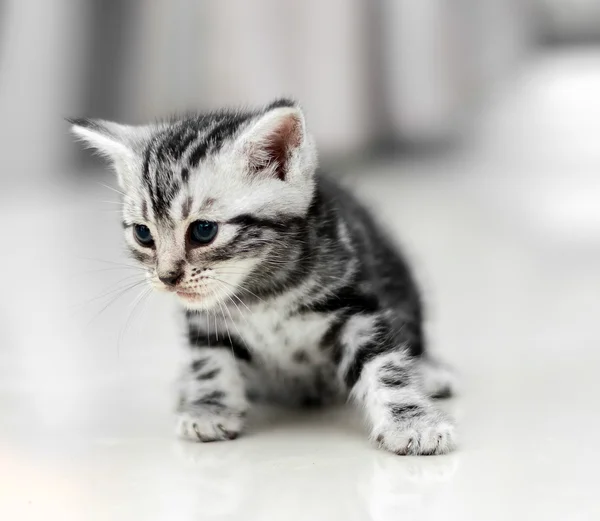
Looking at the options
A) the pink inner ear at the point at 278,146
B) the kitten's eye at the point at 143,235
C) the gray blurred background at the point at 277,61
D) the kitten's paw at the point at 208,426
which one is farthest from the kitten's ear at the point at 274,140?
the gray blurred background at the point at 277,61

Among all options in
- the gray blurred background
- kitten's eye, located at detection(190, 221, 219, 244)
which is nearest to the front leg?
kitten's eye, located at detection(190, 221, 219, 244)

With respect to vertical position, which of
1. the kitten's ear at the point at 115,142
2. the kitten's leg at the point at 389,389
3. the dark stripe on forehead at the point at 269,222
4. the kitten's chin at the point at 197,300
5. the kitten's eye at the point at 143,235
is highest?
the kitten's ear at the point at 115,142

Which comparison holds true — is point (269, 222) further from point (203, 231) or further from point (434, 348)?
point (434, 348)

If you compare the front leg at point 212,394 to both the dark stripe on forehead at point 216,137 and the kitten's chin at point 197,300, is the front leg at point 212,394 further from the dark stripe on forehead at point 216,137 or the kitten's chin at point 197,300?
the dark stripe on forehead at point 216,137

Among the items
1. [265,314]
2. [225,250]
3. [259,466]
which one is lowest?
[259,466]

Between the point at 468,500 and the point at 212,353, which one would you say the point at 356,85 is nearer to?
the point at 212,353

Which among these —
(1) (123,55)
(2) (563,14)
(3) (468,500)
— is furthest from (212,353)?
(2) (563,14)

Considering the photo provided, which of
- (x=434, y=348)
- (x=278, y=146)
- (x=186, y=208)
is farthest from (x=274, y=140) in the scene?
(x=434, y=348)

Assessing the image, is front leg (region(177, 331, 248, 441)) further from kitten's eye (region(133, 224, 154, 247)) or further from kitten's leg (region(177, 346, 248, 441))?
kitten's eye (region(133, 224, 154, 247))
